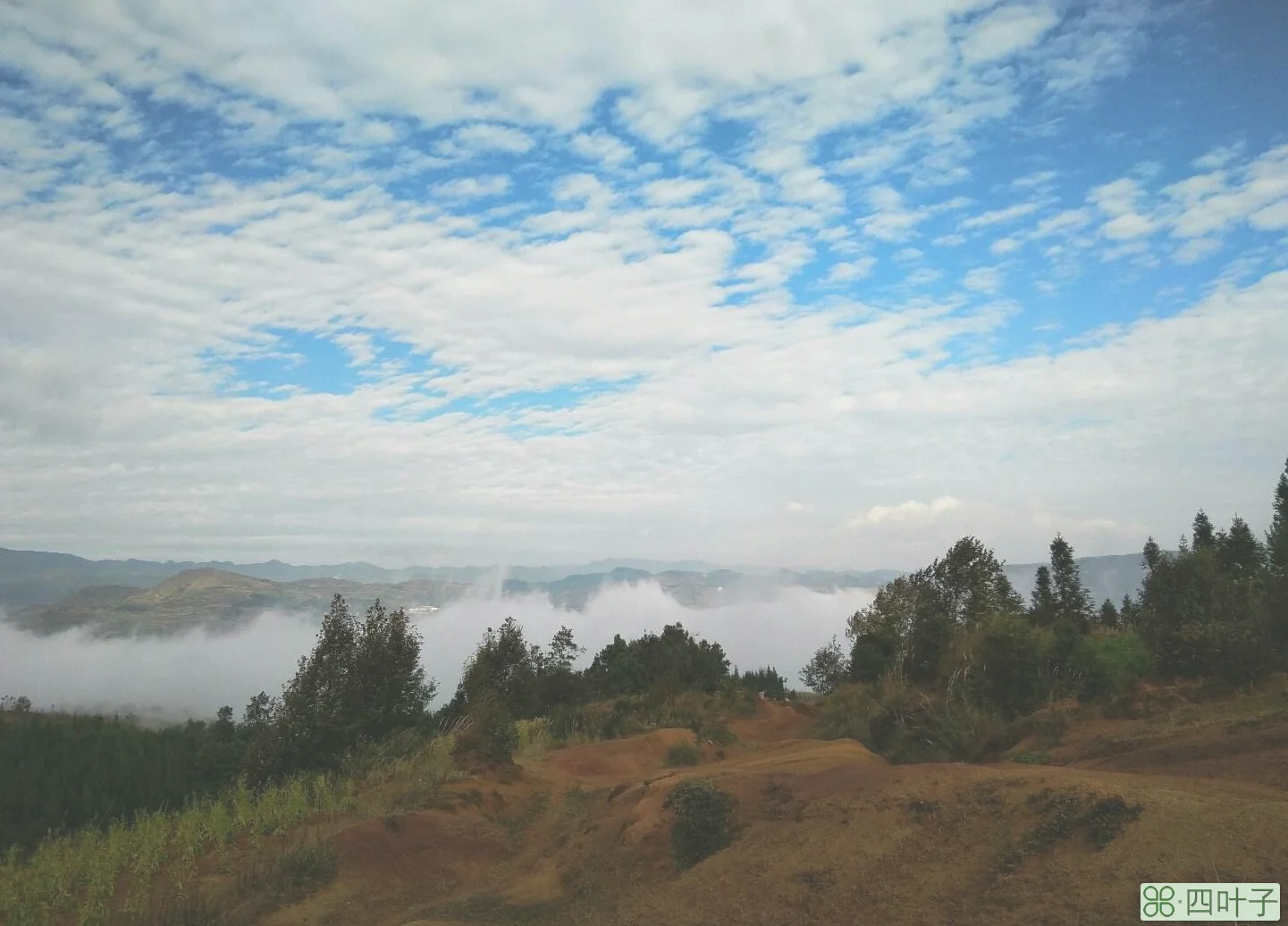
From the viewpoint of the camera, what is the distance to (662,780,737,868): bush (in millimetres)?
11008

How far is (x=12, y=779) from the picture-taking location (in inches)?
1561

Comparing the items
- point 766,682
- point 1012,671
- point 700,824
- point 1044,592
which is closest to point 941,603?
point 1012,671

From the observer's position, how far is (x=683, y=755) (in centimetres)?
2616

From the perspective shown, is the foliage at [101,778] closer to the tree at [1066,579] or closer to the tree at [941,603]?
the tree at [941,603]

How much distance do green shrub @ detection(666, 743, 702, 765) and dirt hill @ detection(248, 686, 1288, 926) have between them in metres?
8.90

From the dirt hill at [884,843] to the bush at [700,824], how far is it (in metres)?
0.31

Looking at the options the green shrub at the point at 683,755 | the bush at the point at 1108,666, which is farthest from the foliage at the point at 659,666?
the bush at the point at 1108,666

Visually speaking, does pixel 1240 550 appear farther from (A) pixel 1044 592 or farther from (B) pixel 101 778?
(B) pixel 101 778

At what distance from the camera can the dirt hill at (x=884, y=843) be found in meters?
7.04

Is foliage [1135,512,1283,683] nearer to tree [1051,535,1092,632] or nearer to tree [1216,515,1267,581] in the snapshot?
Result: tree [1216,515,1267,581]

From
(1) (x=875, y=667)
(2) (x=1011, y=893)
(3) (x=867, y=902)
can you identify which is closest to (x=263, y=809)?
(3) (x=867, y=902)

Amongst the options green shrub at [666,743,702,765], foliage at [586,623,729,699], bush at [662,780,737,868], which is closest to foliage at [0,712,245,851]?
green shrub at [666,743,702,765]

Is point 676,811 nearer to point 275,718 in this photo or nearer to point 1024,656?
point 1024,656

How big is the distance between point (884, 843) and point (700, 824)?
3.19 metres
